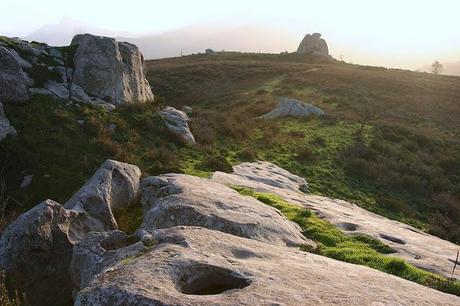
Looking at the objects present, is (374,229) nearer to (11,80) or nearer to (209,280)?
(209,280)

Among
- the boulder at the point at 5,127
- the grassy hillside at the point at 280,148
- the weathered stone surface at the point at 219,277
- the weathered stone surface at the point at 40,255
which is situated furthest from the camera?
the boulder at the point at 5,127

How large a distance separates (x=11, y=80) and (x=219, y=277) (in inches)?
849

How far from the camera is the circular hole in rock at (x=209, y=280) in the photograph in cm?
768

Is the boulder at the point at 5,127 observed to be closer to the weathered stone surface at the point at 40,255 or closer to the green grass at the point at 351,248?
the weathered stone surface at the point at 40,255

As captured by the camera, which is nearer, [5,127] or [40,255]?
[40,255]

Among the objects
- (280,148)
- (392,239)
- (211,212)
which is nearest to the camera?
(211,212)

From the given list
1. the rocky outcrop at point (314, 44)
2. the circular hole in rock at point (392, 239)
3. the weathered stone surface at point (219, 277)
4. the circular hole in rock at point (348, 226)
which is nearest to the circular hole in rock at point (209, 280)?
the weathered stone surface at point (219, 277)

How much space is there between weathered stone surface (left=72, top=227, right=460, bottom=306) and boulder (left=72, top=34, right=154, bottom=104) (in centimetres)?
2112

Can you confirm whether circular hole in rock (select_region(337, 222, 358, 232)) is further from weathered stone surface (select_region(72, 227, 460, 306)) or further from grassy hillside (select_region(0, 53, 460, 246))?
grassy hillside (select_region(0, 53, 460, 246))

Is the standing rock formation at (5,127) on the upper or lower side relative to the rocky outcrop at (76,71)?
lower

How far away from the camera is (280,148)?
32625 millimetres

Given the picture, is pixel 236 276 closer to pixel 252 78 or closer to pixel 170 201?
pixel 170 201

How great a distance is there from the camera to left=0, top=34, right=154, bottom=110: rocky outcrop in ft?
81.9

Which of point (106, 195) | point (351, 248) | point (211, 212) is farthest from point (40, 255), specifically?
point (351, 248)
